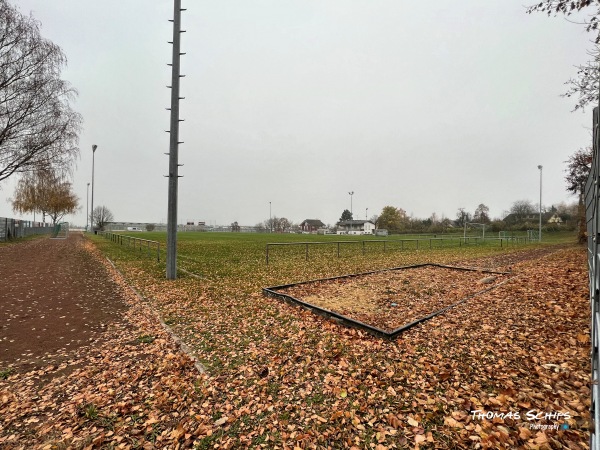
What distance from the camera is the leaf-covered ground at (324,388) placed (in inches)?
89.4

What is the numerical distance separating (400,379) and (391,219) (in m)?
81.9

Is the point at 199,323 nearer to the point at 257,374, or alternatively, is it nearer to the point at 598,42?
the point at 257,374

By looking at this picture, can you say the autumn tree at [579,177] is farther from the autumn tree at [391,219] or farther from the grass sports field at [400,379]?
the autumn tree at [391,219]

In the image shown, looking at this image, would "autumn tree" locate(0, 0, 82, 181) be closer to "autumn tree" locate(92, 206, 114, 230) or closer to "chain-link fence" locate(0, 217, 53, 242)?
"chain-link fence" locate(0, 217, 53, 242)

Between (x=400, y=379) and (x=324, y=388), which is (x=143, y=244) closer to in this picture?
(x=324, y=388)

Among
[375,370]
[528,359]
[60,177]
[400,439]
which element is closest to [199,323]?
[375,370]

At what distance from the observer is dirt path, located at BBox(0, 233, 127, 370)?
398 cm

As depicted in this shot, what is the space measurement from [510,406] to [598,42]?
7.14 metres

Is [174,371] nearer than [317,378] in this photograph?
No

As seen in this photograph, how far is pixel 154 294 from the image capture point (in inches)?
280

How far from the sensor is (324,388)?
2.89 metres

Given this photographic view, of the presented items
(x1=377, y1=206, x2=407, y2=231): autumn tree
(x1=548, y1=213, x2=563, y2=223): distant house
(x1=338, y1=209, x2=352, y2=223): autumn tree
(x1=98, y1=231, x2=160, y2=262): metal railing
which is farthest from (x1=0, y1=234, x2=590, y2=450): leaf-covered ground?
(x1=338, y1=209, x2=352, y2=223): autumn tree

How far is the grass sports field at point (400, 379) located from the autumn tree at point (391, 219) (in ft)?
255

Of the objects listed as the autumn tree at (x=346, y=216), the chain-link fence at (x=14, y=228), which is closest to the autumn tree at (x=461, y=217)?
the autumn tree at (x=346, y=216)
